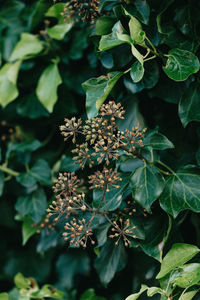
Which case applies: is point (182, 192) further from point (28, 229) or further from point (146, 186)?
point (28, 229)

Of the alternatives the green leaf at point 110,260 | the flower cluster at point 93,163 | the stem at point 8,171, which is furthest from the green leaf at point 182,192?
the stem at point 8,171

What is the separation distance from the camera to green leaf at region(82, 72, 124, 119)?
3.51 feet

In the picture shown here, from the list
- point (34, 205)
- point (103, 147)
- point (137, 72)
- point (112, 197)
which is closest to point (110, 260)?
point (112, 197)

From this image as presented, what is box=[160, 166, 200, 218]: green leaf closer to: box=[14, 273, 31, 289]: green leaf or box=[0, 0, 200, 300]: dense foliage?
box=[0, 0, 200, 300]: dense foliage

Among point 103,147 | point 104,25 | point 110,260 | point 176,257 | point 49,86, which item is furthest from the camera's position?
point 49,86

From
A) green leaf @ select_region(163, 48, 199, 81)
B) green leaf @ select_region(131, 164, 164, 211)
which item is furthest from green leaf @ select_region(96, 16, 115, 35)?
green leaf @ select_region(131, 164, 164, 211)

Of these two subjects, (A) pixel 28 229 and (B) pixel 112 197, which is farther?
(A) pixel 28 229

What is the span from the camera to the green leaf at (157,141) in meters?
1.15

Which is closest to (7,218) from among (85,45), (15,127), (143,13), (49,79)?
(15,127)

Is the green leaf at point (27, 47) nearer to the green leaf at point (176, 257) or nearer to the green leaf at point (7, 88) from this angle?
the green leaf at point (7, 88)

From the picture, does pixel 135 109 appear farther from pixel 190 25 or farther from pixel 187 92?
pixel 190 25

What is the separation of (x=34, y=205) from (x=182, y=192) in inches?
26.0

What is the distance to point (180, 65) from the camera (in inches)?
43.8

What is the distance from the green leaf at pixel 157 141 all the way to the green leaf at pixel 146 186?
7cm
